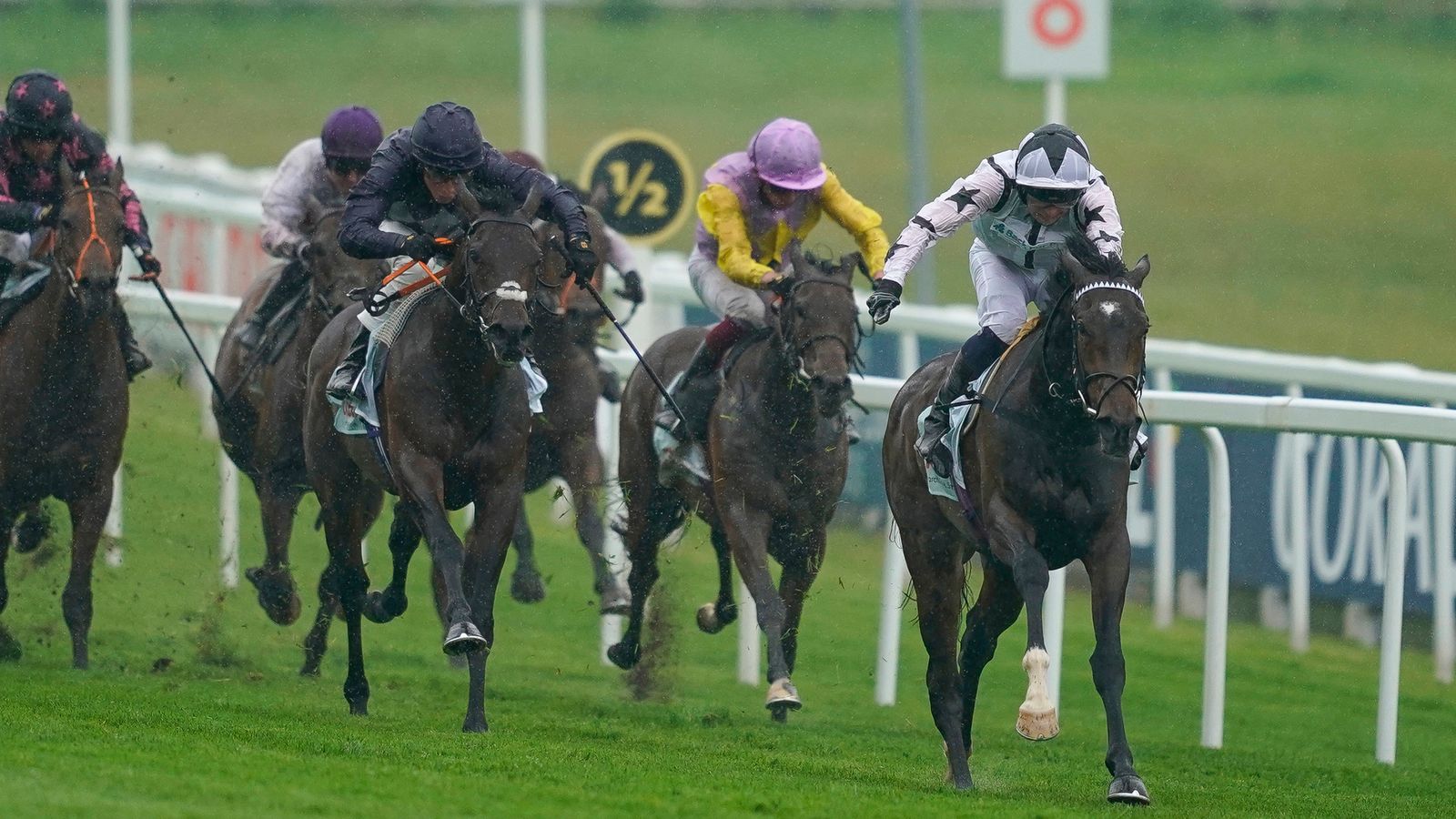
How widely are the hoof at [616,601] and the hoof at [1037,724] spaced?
11.0 ft

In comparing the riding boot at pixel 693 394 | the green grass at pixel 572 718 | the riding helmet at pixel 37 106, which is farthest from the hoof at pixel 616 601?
the riding helmet at pixel 37 106

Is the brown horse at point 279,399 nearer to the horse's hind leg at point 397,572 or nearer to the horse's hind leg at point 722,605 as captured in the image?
the horse's hind leg at point 397,572

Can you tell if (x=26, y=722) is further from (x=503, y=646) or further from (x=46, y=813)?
(x=503, y=646)

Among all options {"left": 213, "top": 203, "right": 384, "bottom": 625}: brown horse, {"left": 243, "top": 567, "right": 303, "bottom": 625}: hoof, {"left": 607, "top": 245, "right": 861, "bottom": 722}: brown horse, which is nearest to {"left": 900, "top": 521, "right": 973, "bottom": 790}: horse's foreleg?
{"left": 607, "top": 245, "right": 861, "bottom": 722}: brown horse

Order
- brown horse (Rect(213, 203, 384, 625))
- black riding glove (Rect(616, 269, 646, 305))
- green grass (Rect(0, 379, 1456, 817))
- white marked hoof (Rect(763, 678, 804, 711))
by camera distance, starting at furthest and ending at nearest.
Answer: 1. black riding glove (Rect(616, 269, 646, 305))
2. brown horse (Rect(213, 203, 384, 625))
3. white marked hoof (Rect(763, 678, 804, 711))
4. green grass (Rect(0, 379, 1456, 817))

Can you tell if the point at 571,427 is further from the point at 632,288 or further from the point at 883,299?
the point at 883,299

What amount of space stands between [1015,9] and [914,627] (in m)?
4.63

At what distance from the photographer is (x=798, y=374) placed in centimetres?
873

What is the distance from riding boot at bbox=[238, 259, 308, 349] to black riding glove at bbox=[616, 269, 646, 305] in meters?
1.33

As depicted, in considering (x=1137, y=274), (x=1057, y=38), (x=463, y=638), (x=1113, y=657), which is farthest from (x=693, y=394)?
(x=1057, y=38)

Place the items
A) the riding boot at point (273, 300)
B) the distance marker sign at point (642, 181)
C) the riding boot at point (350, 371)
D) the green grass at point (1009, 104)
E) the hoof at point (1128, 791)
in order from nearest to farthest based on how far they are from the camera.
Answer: the hoof at point (1128, 791) < the riding boot at point (350, 371) < the riding boot at point (273, 300) < the distance marker sign at point (642, 181) < the green grass at point (1009, 104)

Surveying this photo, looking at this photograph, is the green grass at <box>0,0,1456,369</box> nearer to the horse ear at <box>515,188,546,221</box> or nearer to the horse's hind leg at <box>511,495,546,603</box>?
the horse's hind leg at <box>511,495,546,603</box>

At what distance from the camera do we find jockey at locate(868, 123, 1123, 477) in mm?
7609

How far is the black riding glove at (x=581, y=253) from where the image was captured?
823 centimetres
